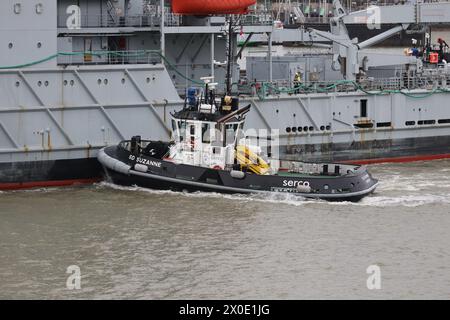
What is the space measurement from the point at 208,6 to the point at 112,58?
3.50 m

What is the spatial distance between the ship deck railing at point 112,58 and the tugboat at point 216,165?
111 inches

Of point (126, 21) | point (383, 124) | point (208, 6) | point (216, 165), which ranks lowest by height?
point (216, 165)

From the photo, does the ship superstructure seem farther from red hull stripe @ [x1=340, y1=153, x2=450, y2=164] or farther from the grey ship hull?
red hull stripe @ [x1=340, y1=153, x2=450, y2=164]

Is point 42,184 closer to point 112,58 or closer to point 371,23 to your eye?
point 112,58

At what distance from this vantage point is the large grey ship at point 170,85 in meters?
34.5

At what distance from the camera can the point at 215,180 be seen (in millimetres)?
32781

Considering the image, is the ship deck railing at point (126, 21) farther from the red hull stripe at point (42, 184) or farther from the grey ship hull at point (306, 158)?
the red hull stripe at point (42, 184)

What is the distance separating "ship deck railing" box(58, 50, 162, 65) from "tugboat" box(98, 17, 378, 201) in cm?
283

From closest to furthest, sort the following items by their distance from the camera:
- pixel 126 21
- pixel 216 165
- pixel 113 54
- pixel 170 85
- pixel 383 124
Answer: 1. pixel 216 165
2. pixel 170 85
3. pixel 113 54
4. pixel 126 21
5. pixel 383 124

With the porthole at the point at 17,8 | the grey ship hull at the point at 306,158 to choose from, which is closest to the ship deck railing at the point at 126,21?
the porthole at the point at 17,8

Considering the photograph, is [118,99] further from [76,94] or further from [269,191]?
[269,191]

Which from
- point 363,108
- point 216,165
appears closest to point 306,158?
point 363,108

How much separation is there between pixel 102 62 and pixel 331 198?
9.12 m

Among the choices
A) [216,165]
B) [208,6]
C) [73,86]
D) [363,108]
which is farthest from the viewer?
[363,108]
